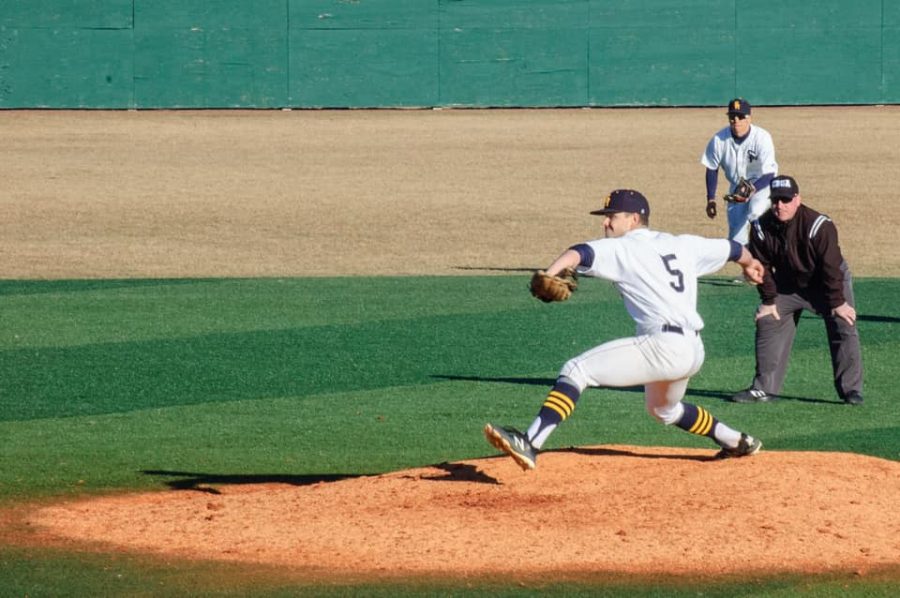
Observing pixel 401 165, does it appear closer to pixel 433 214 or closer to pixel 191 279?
pixel 433 214

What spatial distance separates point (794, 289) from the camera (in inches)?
463

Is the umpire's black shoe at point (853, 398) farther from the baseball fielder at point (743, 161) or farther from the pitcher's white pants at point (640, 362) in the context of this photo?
the baseball fielder at point (743, 161)

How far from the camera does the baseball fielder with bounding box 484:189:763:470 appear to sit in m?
8.05

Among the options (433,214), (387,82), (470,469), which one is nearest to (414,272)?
(433,214)

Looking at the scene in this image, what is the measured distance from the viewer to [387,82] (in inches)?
1476

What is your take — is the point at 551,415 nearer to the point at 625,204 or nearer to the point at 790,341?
the point at 625,204

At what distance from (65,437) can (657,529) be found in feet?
15.1

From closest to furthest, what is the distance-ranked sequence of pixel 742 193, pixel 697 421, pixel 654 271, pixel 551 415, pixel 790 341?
pixel 551 415
pixel 654 271
pixel 697 421
pixel 790 341
pixel 742 193

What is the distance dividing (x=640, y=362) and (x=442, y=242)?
13936 millimetres

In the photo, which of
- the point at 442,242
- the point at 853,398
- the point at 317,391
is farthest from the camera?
the point at 442,242

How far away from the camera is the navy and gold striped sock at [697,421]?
8617 mm

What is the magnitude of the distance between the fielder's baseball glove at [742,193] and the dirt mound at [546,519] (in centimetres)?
817

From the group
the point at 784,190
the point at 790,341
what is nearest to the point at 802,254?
the point at 784,190

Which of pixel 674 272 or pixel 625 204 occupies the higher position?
pixel 625 204
